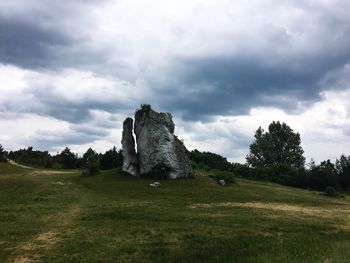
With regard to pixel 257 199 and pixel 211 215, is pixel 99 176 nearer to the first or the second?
pixel 257 199

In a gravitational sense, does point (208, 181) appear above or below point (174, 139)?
below

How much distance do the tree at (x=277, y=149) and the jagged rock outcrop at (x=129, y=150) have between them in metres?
76.1

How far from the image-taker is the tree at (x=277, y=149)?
447ft

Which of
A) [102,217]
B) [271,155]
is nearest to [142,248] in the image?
[102,217]

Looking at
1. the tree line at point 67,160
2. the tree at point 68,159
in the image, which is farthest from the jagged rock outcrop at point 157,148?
the tree at point 68,159

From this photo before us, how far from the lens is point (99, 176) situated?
206ft

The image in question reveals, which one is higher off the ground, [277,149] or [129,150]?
[277,149]

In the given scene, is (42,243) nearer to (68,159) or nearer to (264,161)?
(68,159)

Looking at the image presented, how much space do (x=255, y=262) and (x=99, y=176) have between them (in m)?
43.9

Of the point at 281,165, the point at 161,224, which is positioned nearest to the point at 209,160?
the point at 281,165

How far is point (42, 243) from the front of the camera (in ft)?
85.7

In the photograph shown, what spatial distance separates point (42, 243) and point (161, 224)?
8.95m

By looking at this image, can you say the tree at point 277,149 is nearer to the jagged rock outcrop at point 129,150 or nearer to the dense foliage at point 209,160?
the dense foliage at point 209,160

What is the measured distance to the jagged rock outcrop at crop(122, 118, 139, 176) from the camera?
211 feet
